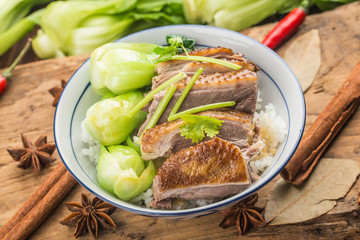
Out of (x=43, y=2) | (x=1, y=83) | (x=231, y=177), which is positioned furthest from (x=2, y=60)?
(x=231, y=177)

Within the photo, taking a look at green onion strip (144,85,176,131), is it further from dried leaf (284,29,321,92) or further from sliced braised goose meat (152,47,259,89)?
dried leaf (284,29,321,92)

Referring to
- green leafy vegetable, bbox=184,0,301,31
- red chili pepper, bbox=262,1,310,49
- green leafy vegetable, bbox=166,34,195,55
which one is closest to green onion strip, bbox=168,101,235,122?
green leafy vegetable, bbox=166,34,195,55

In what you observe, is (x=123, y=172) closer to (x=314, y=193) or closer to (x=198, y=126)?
(x=198, y=126)

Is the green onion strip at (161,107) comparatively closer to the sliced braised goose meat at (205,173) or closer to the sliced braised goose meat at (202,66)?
the sliced braised goose meat at (202,66)

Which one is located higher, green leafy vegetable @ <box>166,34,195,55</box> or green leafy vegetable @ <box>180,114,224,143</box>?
green leafy vegetable @ <box>166,34,195,55</box>

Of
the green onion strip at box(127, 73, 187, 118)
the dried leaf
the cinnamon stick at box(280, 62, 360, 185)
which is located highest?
the green onion strip at box(127, 73, 187, 118)

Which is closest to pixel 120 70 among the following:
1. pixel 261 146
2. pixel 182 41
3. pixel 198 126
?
pixel 182 41
